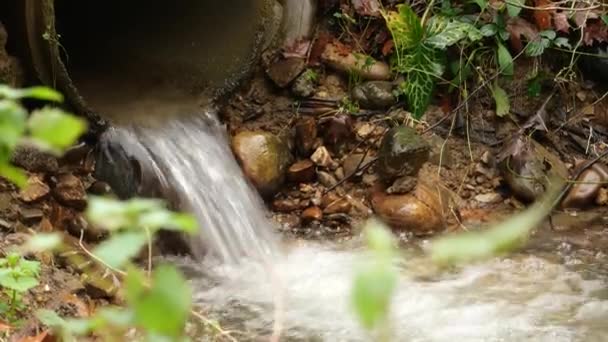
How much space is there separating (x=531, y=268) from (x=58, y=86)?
6.75 feet

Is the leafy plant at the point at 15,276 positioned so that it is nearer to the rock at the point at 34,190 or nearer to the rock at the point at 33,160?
the rock at the point at 34,190

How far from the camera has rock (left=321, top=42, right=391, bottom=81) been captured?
12.1 feet

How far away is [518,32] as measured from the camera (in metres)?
3.58

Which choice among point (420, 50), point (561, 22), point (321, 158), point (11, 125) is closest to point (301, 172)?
point (321, 158)

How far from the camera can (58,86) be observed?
9.98 ft

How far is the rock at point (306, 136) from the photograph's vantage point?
3570 millimetres

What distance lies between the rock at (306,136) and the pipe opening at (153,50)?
458 mm

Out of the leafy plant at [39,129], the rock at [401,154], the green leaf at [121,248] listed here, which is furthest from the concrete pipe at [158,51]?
the green leaf at [121,248]

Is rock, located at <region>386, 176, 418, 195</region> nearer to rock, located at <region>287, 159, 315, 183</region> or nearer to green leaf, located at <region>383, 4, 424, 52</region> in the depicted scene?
rock, located at <region>287, 159, 315, 183</region>

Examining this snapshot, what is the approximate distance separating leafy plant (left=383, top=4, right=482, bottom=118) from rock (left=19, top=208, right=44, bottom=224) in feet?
5.80

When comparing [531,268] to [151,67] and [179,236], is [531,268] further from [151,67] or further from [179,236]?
[151,67]

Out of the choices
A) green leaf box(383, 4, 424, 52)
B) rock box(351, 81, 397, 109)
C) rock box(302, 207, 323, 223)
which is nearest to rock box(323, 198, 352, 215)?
rock box(302, 207, 323, 223)

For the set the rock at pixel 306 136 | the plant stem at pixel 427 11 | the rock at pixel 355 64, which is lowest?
the rock at pixel 306 136

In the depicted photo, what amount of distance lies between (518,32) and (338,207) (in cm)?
122
